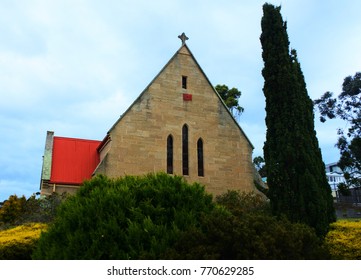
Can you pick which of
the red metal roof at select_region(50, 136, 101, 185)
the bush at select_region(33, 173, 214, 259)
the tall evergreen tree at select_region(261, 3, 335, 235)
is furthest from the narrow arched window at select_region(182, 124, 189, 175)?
the bush at select_region(33, 173, 214, 259)

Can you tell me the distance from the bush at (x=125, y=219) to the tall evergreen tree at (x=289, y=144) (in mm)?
6867

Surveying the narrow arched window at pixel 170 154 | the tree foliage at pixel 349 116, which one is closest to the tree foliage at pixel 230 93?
the tree foliage at pixel 349 116

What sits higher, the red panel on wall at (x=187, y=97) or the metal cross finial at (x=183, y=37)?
the metal cross finial at (x=183, y=37)

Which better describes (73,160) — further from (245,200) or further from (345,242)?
(345,242)

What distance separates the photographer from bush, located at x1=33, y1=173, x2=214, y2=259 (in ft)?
22.9

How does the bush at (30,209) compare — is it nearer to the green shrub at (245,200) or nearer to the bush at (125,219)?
the green shrub at (245,200)

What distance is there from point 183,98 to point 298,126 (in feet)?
27.9

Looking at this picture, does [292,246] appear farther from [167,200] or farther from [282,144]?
[282,144]

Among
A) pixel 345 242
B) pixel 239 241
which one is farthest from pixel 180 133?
pixel 239 241

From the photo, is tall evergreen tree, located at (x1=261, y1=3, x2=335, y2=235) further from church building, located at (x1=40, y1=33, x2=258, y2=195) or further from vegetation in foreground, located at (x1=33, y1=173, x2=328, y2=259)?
vegetation in foreground, located at (x1=33, y1=173, x2=328, y2=259)

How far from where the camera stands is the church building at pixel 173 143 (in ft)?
66.0

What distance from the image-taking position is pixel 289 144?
48.9 ft

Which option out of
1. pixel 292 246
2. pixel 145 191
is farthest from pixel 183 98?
pixel 292 246

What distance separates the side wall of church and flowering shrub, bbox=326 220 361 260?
28.8ft
